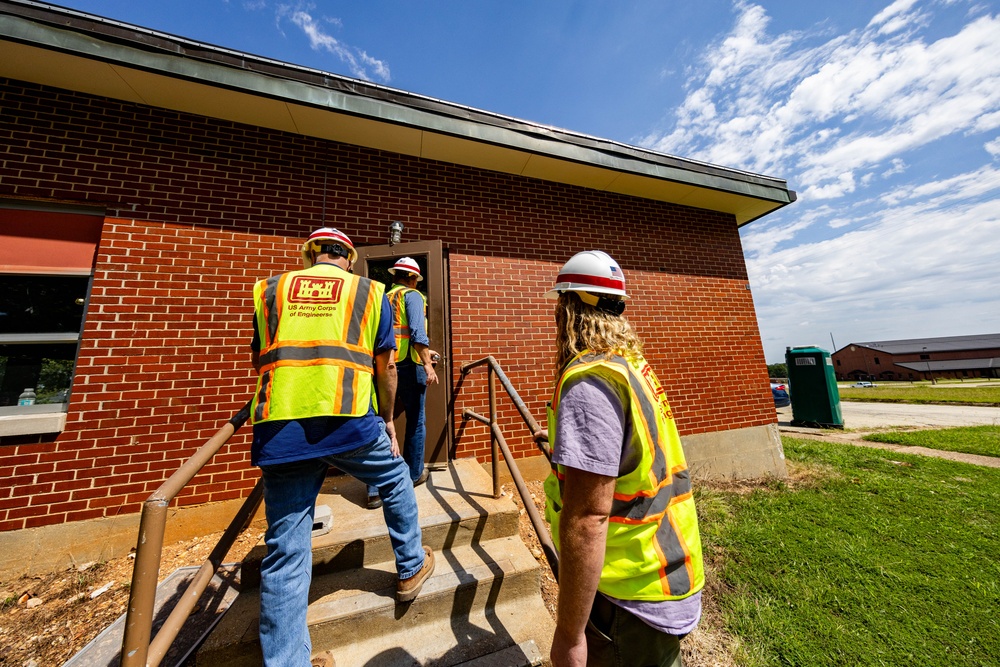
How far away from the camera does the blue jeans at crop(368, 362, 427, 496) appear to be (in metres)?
2.93

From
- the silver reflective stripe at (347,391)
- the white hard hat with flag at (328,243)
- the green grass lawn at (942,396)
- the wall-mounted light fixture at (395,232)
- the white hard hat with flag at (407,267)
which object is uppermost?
the wall-mounted light fixture at (395,232)

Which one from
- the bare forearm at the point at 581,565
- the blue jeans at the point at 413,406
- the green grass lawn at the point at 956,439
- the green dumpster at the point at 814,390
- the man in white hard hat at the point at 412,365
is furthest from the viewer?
the green dumpster at the point at 814,390

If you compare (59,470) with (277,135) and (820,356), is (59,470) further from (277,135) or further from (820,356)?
(820,356)

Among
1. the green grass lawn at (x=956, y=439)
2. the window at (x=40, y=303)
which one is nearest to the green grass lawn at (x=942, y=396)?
the green grass lawn at (x=956, y=439)

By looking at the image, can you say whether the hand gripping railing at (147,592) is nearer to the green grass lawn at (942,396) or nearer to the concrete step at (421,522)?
the concrete step at (421,522)

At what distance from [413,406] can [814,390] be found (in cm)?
1158

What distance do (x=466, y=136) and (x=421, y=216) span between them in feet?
3.08

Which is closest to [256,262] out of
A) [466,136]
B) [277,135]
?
[277,135]

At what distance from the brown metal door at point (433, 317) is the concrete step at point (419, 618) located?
1349 millimetres

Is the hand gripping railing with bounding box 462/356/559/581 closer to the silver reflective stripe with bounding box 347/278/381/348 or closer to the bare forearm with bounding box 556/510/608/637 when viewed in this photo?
the bare forearm with bounding box 556/510/608/637

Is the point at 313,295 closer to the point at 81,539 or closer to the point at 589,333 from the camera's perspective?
the point at 589,333

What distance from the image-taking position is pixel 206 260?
3186 mm

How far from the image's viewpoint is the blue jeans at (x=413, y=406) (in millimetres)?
2926

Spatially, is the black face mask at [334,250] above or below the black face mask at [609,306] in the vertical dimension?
above
